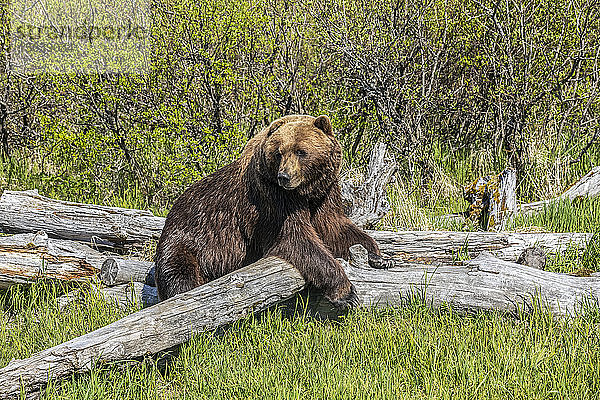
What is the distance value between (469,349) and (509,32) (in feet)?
18.6

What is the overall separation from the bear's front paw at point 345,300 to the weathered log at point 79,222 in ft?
8.28

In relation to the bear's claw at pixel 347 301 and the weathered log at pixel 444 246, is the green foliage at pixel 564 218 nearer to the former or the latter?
the weathered log at pixel 444 246

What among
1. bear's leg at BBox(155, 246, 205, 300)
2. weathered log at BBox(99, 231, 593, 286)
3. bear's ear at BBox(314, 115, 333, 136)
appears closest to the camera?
bear's ear at BBox(314, 115, 333, 136)

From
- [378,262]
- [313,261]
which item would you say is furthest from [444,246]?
[313,261]

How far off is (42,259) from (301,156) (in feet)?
9.21

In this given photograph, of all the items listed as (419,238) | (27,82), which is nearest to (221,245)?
(419,238)

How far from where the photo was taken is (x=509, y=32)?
8625 millimetres

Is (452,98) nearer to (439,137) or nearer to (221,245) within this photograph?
(439,137)

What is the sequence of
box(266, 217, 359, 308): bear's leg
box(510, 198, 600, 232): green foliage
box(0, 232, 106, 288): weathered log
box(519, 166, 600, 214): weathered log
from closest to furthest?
box(266, 217, 359, 308): bear's leg → box(0, 232, 106, 288): weathered log → box(510, 198, 600, 232): green foliage → box(519, 166, 600, 214): weathered log

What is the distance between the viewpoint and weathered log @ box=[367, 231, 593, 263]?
593cm

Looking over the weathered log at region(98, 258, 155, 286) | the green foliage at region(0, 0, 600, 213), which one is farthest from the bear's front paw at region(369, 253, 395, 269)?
the green foliage at region(0, 0, 600, 213)

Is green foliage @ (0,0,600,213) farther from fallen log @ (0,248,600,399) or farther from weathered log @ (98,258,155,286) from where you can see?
fallen log @ (0,248,600,399)

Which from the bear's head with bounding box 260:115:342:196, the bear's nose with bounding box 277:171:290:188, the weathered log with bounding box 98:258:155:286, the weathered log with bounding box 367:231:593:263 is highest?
the bear's head with bounding box 260:115:342:196

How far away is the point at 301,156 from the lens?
4.73 metres
